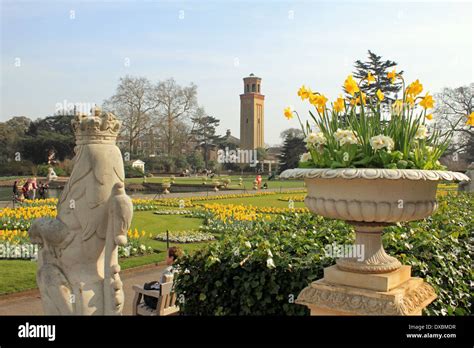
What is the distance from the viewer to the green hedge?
3.85m

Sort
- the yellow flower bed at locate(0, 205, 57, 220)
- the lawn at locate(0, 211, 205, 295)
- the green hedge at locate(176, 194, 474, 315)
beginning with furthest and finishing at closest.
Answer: the yellow flower bed at locate(0, 205, 57, 220), the lawn at locate(0, 211, 205, 295), the green hedge at locate(176, 194, 474, 315)

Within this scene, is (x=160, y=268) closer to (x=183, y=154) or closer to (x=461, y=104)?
(x=461, y=104)

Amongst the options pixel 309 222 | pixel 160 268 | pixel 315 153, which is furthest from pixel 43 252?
pixel 160 268

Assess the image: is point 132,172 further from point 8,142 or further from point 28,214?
point 28,214

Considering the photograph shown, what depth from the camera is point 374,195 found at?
2.61 metres

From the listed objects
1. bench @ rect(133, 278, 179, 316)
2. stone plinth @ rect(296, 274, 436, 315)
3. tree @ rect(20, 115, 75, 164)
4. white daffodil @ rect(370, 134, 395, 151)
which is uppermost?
tree @ rect(20, 115, 75, 164)

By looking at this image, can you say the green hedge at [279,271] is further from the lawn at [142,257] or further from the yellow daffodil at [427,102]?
the yellow daffodil at [427,102]

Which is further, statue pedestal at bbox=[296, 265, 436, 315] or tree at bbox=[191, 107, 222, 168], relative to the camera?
tree at bbox=[191, 107, 222, 168]

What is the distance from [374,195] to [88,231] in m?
2.01

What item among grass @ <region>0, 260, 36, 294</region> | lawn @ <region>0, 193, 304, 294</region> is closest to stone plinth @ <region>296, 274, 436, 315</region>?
lawn @ <region>0, 193, 304, 294</region>

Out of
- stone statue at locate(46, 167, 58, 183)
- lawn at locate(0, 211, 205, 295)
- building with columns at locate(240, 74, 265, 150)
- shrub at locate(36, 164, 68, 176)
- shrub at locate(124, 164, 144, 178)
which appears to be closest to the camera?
lawn at locate(0, 211, 205, 295)

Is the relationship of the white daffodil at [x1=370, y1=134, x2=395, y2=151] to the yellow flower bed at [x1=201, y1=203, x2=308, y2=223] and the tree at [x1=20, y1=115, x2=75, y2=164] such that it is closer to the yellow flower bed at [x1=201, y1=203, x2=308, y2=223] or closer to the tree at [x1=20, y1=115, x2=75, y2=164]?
the yellow flower bed at [x1=201, y1=203, x2=308, y2=223]

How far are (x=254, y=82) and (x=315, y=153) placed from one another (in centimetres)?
8226

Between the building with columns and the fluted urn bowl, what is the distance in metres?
75.8
